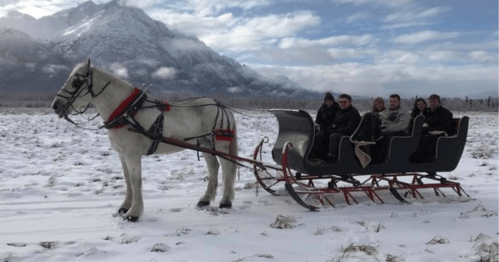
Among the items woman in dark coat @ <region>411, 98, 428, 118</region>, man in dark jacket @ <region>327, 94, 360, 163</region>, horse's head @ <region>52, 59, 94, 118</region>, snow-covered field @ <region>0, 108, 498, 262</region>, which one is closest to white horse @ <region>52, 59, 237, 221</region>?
horse's head @ <region>52, 59, 94, 118</region>

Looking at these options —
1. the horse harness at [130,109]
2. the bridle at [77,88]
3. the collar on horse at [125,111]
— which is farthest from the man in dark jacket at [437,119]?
the bridle at [77,88]

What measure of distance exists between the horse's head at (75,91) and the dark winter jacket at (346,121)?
4130mm

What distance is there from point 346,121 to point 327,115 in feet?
1.92

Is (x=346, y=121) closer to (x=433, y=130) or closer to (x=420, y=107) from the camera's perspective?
(x=433, y=130)

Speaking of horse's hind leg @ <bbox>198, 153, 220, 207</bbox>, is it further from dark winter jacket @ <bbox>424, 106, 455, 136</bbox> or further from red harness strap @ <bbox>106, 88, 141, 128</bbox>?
dark winter jacket @ <bbox>424, 106, 455, 136</bbox>

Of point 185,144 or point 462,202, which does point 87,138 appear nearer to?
point 185,144

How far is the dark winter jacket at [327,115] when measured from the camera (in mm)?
7480

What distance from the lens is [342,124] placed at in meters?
7.03

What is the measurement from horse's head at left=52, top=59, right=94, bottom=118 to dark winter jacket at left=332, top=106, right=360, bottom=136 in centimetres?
413

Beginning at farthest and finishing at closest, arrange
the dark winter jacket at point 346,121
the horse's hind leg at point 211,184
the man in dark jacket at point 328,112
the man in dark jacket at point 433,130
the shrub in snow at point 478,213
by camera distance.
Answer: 1. the man in dark jacket at point 328,112
2. the man in dark jacket at point 433,130
3. the dark winter jacket at point 346,121
4. the horse's hind leg at point 211,184
5. the shrub in snow at point 478,213

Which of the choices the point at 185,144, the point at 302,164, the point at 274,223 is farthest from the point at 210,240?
the point at 302,164

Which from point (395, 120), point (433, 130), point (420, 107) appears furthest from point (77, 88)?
point (420, 107)

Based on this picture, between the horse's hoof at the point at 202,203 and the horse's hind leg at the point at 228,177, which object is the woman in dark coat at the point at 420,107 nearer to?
the horse's hind leg at the point at 228,177

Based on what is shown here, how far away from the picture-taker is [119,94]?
579 cm
